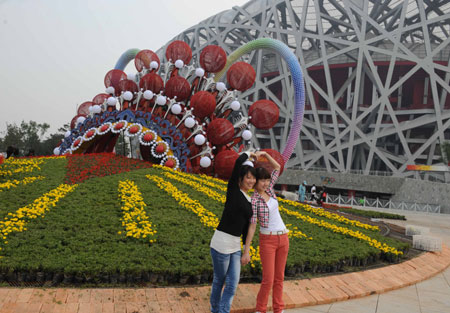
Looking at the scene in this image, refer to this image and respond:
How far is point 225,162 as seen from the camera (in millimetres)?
14836

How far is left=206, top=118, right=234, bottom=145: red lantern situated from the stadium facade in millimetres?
23646

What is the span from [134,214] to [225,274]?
3974mm

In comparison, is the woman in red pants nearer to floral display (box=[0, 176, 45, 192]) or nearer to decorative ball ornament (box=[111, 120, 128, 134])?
floral display (box=[0, 176, 45, 192])

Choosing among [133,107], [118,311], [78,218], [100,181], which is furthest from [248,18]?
[118,311]

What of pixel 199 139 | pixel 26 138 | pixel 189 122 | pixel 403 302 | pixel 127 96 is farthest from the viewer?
pixel 26 138

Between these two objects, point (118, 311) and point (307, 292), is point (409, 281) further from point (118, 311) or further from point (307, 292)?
point (118, 311)

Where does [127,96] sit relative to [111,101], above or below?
above

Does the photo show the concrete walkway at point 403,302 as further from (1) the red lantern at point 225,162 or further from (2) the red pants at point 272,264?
(1) the red lantern at point 225,162

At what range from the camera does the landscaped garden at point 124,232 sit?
4.98 metres

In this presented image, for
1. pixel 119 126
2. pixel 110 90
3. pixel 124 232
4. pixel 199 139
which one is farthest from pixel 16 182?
pixel 110 90

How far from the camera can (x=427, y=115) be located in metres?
36.2

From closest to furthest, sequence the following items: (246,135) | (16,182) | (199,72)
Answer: (16,182) → (246,135) → (199,72)

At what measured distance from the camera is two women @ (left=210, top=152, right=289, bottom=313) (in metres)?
3.69

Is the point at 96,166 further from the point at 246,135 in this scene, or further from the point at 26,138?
the point at 26,138
